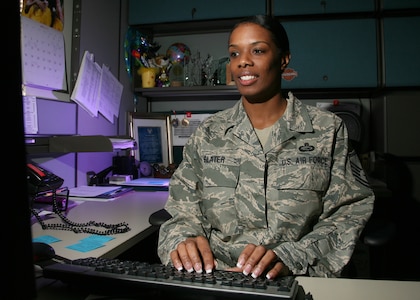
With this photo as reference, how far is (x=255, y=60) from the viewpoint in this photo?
1.17m

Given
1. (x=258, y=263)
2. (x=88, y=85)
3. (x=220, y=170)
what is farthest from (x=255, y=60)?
(x=88, y=85)

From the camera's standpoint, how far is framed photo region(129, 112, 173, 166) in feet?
7.32

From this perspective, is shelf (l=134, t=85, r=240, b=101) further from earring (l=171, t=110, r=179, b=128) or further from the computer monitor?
the computer monitor

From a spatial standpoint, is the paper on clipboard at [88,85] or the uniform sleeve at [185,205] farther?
the paper on clipboard at [88,85]

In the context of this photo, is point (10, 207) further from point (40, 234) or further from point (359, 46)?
point (359, 46)

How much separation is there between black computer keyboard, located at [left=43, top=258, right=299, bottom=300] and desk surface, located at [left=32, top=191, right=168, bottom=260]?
0.73 ft

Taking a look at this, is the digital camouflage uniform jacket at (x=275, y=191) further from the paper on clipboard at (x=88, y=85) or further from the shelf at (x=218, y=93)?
the shelf at (x=218, y=93)

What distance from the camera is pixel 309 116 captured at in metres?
1.20

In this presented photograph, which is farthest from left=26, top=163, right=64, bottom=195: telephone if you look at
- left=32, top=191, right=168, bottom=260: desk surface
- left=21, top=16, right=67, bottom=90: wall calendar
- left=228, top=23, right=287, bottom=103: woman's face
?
left=228, top=23, right=287, bottom=103: woman's face

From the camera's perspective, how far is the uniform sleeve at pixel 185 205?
1.04m

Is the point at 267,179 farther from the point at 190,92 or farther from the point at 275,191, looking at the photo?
the point at 190,92

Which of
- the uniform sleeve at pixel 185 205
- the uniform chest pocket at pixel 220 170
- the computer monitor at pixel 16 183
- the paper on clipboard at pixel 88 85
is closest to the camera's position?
the computer monitor at pixel 16 183

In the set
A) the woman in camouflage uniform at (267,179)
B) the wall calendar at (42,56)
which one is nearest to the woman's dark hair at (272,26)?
the woman in camouflage uniform at (267,179)

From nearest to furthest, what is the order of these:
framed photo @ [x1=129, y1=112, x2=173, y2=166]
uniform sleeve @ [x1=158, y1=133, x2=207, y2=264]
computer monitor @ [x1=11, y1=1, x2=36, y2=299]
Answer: computer monitor @ [x1=11, y1=1, x2=36, y2=299]
uniform sleeve @ [x1=158, y1=133, x2=207, y2=264]
framed photo @ [x1=129, y1=112, x2=173, y2=166]
